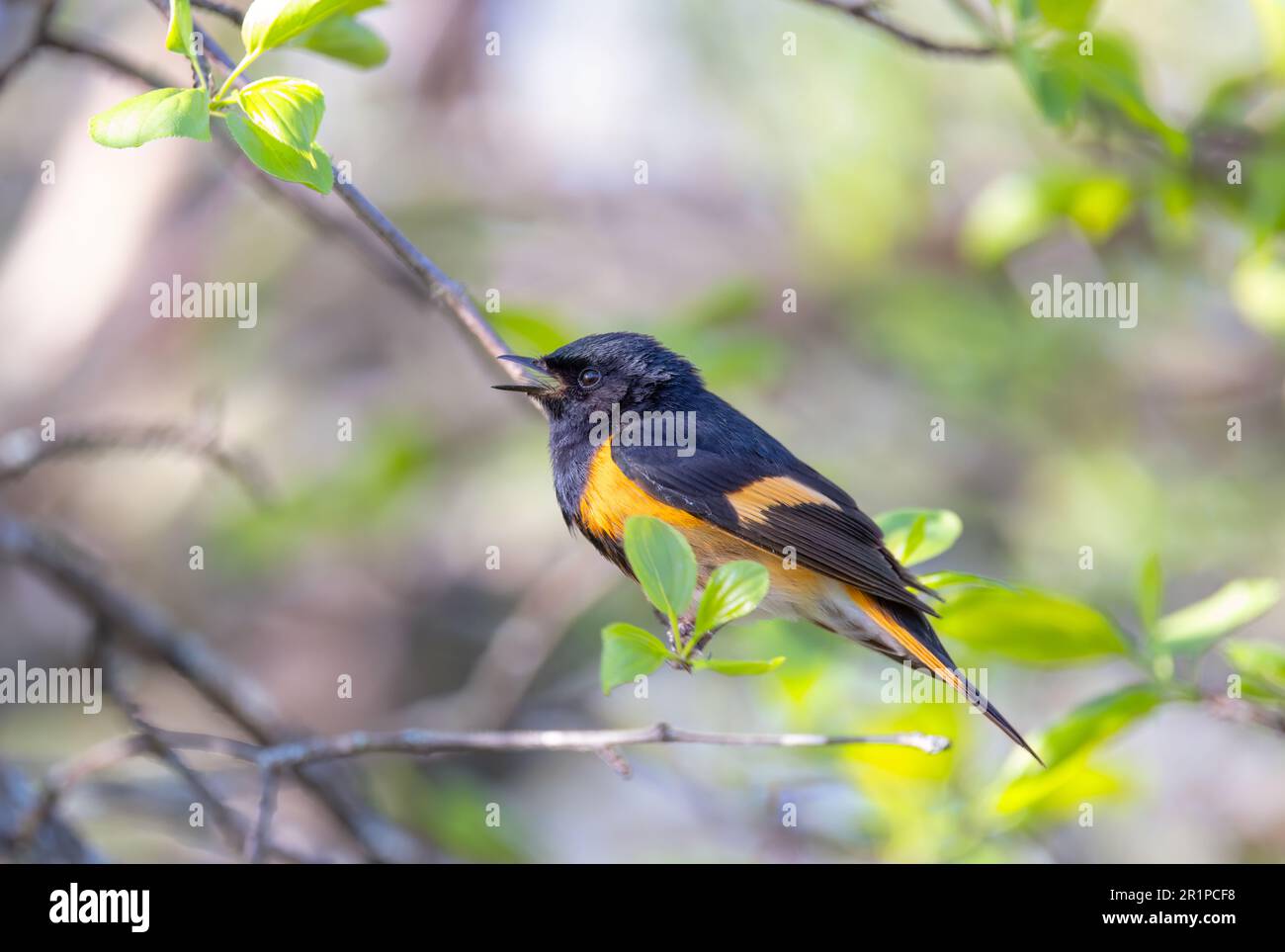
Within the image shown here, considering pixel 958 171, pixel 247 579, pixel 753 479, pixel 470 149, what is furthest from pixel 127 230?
pixel 958 171

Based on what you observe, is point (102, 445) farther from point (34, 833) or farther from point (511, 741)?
point (511, 741)

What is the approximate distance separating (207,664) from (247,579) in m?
2.09

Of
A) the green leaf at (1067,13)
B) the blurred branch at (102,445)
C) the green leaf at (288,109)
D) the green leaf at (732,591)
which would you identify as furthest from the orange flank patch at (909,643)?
the green leaf at (288,109)

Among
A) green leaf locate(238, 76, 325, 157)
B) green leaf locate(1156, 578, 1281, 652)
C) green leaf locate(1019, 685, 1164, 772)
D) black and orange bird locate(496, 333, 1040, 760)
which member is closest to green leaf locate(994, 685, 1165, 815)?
green leaf locate(1019, 685, 1164, 772)

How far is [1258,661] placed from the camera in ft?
7.34

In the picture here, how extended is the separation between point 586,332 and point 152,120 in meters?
2.01

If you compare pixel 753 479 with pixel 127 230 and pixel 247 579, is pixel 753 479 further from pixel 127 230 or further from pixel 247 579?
pixel 127 230

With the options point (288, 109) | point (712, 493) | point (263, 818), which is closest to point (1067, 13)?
point (712, 493)

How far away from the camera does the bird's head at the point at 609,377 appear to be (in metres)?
2.99

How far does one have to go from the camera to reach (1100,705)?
2.18 metres

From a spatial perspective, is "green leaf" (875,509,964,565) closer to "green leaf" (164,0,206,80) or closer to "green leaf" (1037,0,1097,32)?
"green leaf" (1037,0,1097,32)

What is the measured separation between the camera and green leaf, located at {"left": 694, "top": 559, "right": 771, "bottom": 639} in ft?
5.59

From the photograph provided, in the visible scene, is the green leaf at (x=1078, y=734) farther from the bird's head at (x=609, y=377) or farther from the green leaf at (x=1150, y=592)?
the bird's head at (x=609, y=377)

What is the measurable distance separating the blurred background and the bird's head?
403 millimetres
